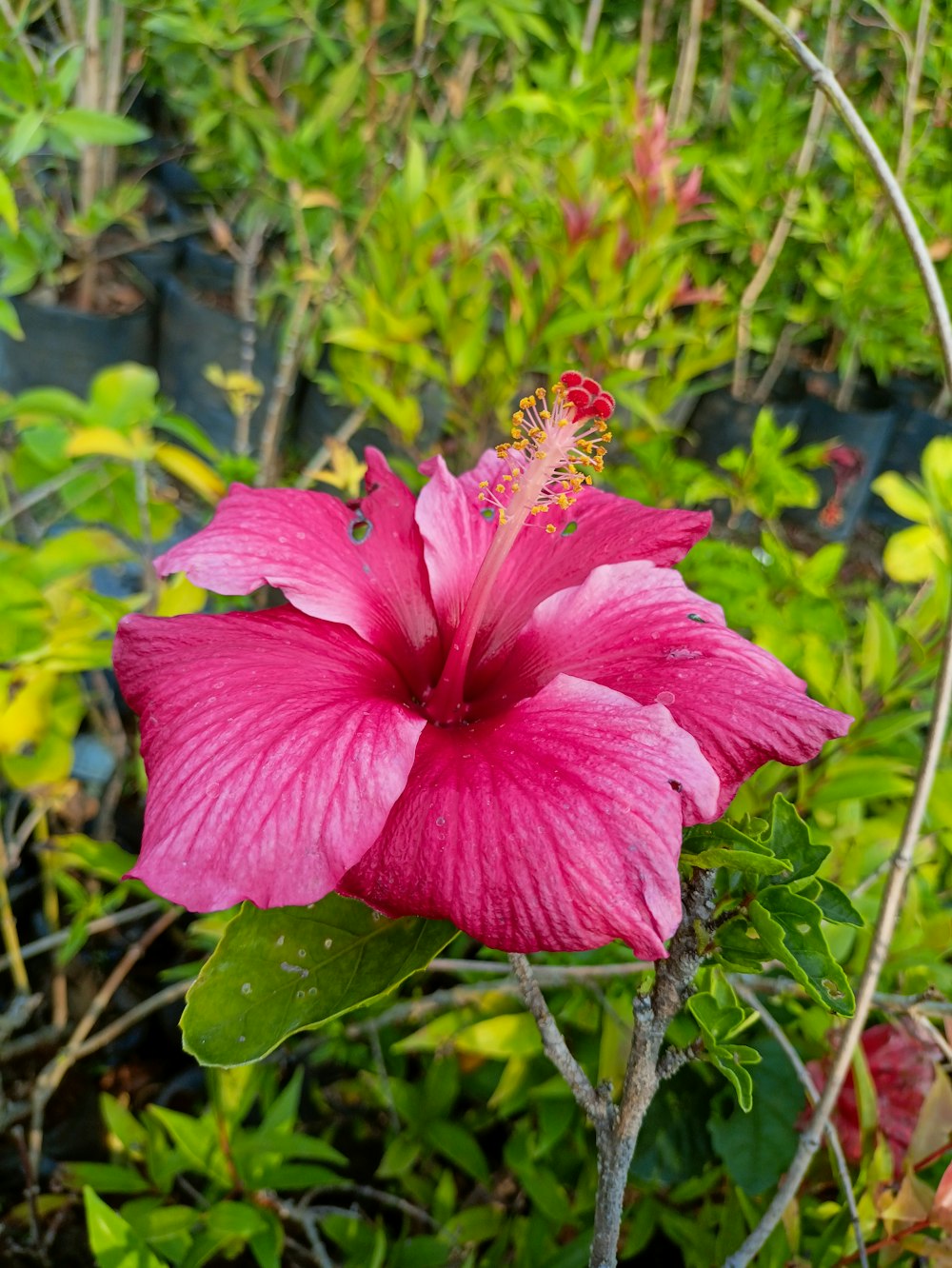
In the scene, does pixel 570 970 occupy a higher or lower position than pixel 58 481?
lower

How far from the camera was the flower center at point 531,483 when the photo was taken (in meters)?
0.63

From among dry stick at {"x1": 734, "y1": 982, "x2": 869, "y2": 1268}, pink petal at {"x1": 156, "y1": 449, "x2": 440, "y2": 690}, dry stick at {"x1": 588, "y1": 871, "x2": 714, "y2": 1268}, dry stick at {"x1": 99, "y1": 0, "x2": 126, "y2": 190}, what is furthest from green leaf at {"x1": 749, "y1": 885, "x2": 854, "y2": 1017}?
dry stick at {"x1": 99, "y1": 0, "x2": 126, "y2": 190}

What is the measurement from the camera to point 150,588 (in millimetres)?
1129

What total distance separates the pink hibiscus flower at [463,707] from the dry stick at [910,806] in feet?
0.33

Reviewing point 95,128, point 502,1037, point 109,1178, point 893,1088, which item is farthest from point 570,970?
point 95,128

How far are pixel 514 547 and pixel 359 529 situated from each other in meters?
0.12

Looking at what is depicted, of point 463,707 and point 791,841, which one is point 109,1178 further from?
point 791,841

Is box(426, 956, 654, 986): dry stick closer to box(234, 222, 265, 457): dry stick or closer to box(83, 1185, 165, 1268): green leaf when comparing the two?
box(83, 1185, 165, 1268): green leaf

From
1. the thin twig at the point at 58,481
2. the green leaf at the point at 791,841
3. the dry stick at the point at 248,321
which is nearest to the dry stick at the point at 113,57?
the dry stick at the point at 248,321

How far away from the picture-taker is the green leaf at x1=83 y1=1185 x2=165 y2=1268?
72 centimetres

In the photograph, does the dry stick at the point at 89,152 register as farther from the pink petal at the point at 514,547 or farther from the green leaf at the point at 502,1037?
the green leaf at the point at 502,1037

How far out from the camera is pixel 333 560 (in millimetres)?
649

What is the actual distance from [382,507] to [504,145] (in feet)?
5.10

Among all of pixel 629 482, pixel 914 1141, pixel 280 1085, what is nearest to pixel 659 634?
pixel 914 1141
